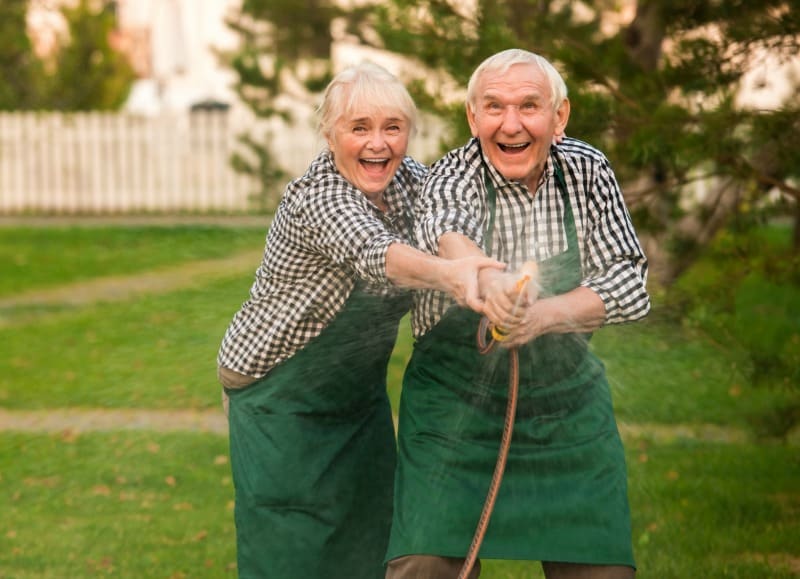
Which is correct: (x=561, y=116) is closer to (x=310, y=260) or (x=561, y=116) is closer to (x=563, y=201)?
(x=563, y=201)

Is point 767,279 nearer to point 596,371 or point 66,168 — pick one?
point 596,371

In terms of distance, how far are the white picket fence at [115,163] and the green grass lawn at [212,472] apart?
12.6m

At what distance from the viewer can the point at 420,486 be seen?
A: 326 centimetres

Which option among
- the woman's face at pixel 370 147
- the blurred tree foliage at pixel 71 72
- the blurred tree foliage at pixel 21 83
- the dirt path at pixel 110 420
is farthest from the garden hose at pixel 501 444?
the blurred tree foliage at pixel 71 72

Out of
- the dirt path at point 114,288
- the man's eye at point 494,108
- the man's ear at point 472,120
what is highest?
the man's eye at point 494,108

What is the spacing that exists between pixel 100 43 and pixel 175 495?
19.6 metres

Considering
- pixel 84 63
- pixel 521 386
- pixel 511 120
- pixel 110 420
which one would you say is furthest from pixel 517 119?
pixel 84 63

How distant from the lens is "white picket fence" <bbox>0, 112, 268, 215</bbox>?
73.3 feet

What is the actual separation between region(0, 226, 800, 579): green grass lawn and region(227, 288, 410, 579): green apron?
198mm

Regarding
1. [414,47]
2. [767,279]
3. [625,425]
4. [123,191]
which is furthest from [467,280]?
[123,191]

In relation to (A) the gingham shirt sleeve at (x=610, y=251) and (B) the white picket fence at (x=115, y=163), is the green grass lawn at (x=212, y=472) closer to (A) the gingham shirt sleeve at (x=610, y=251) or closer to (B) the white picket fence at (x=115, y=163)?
(A) the gingham shirt sleeve at (x=610, y=251)

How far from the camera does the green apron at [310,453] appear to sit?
148 inches

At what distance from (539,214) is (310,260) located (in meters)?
0.65

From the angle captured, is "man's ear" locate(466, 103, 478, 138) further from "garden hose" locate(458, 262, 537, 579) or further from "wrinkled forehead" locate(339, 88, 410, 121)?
"garden hose" locate(458, 262, 537, 579)
